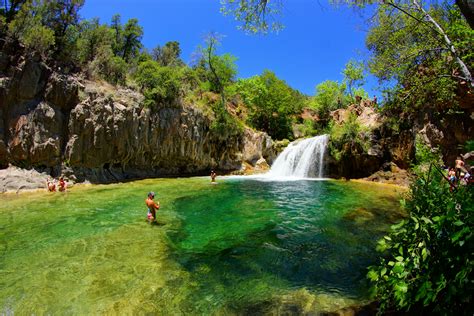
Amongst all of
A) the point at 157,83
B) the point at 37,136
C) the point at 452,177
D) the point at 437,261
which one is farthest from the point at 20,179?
the point at 452,177

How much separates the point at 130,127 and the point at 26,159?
298 inches

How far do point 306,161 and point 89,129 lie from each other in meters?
19.7

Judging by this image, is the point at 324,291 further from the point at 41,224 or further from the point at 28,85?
the point at 28,85

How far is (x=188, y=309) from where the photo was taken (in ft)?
19.1

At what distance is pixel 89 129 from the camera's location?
22.1 metres

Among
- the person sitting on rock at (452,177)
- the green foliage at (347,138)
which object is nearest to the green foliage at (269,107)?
the green foliage at (347,138)

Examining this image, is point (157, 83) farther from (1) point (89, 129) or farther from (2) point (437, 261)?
(2) point (437, 261)

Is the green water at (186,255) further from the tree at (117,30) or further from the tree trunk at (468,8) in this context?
the tree at (117,30)

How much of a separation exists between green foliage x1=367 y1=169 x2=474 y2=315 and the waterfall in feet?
84.7

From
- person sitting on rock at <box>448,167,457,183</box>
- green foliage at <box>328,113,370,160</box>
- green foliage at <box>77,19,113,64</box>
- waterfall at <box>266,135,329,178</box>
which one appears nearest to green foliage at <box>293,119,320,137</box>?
waterfall at <box>266,135,329,178</box>

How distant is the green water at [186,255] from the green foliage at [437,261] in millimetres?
3077

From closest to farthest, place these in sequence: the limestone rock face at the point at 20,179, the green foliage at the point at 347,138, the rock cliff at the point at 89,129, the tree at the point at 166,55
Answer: the limestone rock face at the point at 20,179 → the rock cliff at the point at 89,129 → the green foliage at the point at 347,138 → the tree at the point at 166,55

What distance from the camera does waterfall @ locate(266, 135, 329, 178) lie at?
1153 inches

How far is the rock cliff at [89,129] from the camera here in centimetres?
1945
